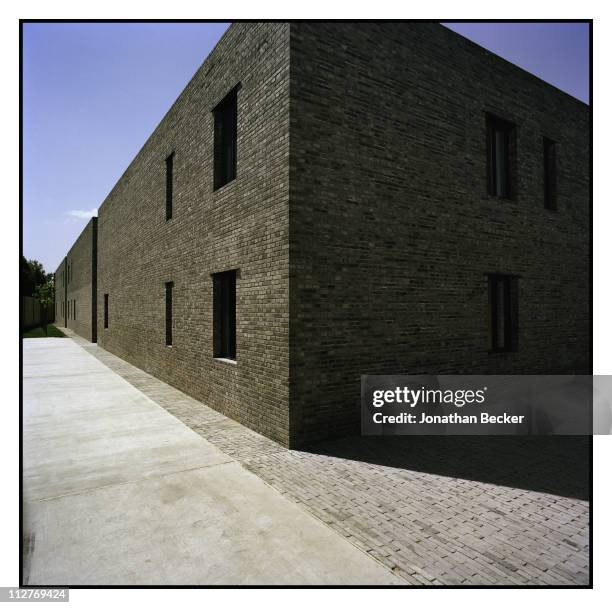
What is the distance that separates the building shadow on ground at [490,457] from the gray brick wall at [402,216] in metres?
0.64

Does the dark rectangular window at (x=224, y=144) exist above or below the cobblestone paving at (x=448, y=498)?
above

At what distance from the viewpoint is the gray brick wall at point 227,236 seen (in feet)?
20.2

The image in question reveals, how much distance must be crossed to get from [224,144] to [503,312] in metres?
7.42

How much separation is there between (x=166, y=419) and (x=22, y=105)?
5.72 m

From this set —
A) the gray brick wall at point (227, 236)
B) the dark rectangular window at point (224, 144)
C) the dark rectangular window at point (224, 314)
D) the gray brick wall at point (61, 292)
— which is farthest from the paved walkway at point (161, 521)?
the gray brick wall at point (61, 292)

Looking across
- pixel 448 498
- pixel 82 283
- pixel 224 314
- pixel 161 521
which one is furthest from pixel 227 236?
pixel 82 283

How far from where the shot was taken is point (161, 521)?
3824mm

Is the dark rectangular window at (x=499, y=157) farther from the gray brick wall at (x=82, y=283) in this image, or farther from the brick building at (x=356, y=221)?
the gray brick wall at (x=82, y=283)

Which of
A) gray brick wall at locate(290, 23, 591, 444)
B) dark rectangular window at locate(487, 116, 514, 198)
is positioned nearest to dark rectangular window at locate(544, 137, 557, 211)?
gray brick wall at locate(290, 23, 591, 444)

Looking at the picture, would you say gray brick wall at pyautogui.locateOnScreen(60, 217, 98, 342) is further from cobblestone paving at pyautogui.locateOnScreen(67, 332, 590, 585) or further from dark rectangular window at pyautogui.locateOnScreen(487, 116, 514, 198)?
dark rectangular window at pyautogui.locateOnScreen(487, 116, 514, 198)

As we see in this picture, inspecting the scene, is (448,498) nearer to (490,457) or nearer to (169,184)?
(490,457)

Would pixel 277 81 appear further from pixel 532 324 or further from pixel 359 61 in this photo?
pixel 532 324

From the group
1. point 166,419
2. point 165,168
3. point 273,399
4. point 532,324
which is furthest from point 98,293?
point 532,324

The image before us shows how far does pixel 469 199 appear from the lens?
831cm
